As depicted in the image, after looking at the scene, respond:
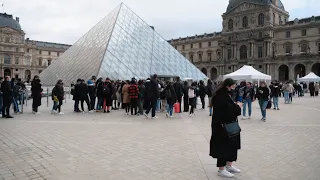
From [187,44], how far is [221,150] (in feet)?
198

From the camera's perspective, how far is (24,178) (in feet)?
10.2

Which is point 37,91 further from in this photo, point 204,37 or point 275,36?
point 204,37

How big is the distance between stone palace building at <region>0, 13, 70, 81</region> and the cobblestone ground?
62851 mm

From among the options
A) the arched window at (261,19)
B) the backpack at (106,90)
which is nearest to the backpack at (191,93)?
the backpack at (106,90)

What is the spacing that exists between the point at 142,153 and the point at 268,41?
4827 cm

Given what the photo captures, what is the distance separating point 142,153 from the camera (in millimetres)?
4234

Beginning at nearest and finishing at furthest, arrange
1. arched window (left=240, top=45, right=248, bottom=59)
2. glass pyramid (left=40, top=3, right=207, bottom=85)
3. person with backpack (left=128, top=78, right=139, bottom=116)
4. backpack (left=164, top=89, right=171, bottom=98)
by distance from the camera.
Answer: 1. backpack (left=164, top=89, right=171, bottom=98)
2. person with backpack (left=128, top=78, right=139, bottom=116)
3. glass pyramid (left=40, top=3, right=207, bottom=85)
4. arched window (left=240, top=45, right=248, bottom=59)

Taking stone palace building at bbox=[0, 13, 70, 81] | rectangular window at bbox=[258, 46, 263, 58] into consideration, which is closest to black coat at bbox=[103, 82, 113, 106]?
rectangular window at bbox=[258, 46, 263, 58]

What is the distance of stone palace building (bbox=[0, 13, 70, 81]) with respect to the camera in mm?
62812

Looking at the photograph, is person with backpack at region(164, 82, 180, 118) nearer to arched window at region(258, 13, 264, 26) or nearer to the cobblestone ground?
the cobblestone ground

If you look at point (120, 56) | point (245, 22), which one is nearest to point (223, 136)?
point (120, 56)

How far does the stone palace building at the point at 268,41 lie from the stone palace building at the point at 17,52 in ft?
153

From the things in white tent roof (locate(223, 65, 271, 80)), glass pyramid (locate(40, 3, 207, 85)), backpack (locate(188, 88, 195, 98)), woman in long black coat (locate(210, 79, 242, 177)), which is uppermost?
glass pyramid (locate(40, 3, 207, 85))

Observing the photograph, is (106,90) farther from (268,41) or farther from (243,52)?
(243,52)
